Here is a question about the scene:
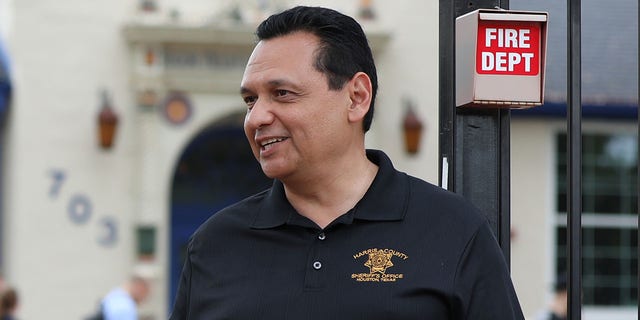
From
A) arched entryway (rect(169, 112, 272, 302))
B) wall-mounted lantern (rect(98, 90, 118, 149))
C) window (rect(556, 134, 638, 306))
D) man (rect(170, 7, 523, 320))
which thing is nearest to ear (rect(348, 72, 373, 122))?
man (rect(170, 7, 523, 320))

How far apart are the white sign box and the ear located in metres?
0.29

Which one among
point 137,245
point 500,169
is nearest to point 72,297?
point 137,245

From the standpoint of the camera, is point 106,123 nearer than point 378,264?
No

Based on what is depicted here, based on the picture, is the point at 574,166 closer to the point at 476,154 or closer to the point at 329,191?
the point at 476,154

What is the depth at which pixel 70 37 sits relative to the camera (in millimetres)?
13445

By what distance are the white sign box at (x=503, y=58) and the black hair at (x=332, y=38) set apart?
274 millimetres

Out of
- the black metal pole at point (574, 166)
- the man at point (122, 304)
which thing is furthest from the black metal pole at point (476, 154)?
the man at point (122, 304)

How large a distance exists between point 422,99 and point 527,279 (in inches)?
95.0

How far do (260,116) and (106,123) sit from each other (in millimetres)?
10804

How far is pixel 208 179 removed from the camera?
579 inches

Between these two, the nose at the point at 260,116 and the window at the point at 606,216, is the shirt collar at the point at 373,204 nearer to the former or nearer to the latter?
the nose at the point at 260,116

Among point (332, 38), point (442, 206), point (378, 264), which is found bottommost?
point (378, 264)

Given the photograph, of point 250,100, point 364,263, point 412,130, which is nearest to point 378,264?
point 364,263

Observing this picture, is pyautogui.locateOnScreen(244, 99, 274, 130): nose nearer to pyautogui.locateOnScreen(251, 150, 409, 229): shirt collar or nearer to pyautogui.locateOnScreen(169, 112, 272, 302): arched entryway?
pyautogui.locateOnScreen(251, 150, 409, 229): shirt collar
